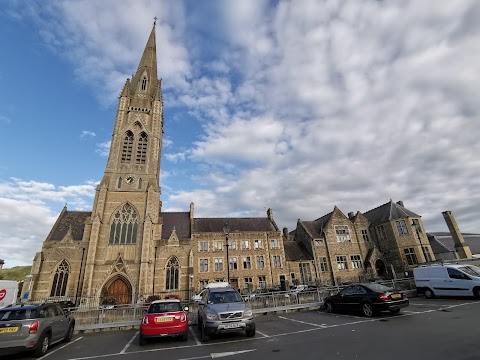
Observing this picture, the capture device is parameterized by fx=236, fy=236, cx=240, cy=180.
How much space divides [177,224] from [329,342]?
30.6m

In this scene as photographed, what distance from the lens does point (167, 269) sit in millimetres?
30219

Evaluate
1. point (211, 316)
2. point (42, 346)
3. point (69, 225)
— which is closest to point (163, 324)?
point (211, 316)

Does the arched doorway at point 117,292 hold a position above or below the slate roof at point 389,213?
below

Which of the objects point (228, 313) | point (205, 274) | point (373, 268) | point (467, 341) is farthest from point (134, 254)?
point (373, 268)

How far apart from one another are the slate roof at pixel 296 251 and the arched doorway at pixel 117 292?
71.7 ft

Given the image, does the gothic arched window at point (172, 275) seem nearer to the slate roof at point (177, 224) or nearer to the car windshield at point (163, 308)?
the slate roof at point (177, 224)

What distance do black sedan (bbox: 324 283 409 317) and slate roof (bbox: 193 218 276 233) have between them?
24315 mm

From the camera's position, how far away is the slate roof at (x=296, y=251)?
3616 centimetres

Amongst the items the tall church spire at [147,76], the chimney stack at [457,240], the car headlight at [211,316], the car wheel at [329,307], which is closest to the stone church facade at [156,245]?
the tall church spire at [147,76]

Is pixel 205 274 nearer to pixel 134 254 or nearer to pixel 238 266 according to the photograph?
pixel 238 266

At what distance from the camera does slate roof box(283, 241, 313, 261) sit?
36.2m

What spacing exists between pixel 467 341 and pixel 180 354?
8321 millimetres

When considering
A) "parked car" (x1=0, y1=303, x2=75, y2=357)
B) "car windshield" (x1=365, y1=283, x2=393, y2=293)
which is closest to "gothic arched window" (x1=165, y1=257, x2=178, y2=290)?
"parked car" (x1=0, y1=303, x2=75, y2=357)

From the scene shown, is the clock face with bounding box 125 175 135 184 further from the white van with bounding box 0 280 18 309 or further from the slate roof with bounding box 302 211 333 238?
the slate roof with bounding box 302 211 333 238
